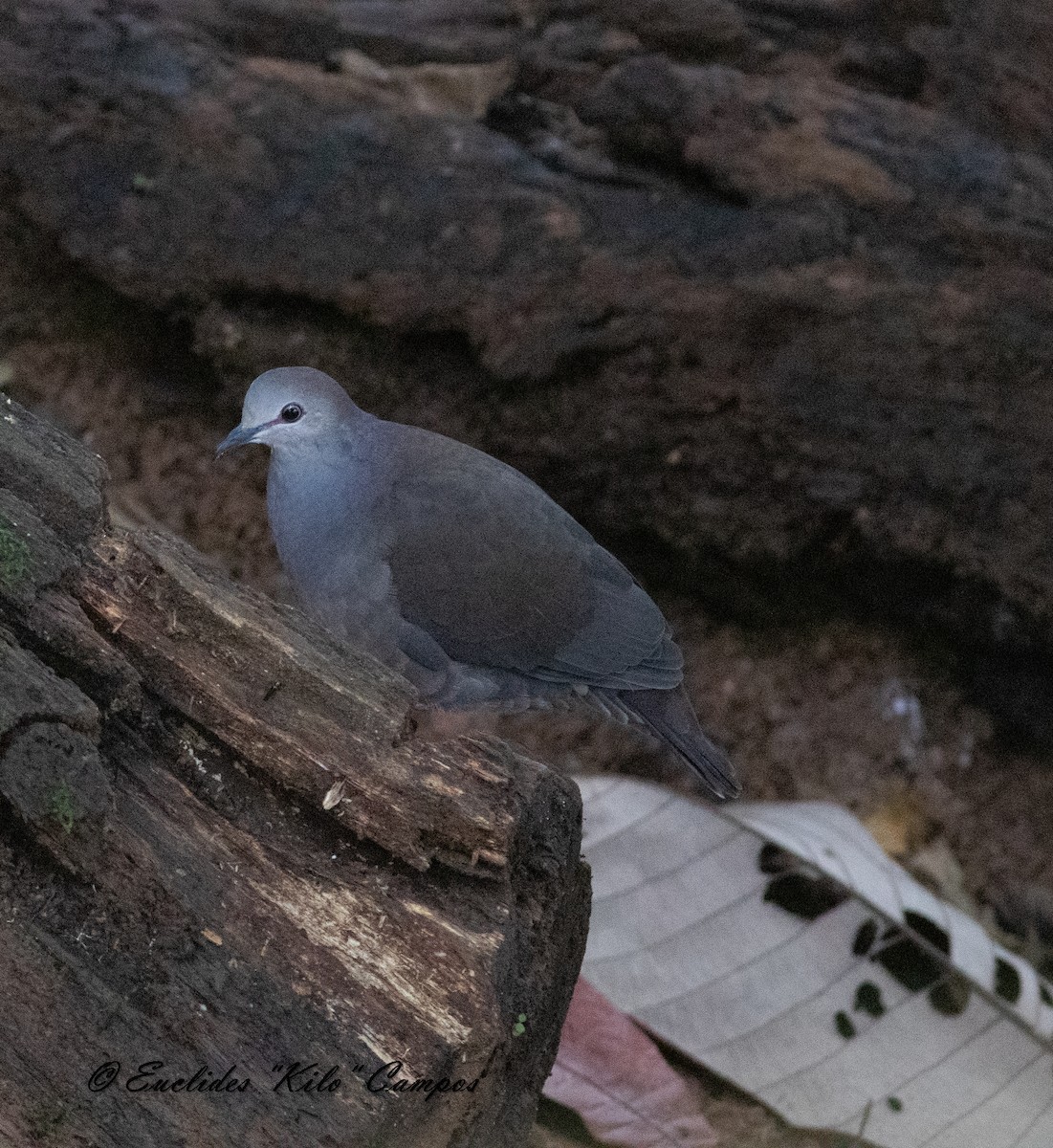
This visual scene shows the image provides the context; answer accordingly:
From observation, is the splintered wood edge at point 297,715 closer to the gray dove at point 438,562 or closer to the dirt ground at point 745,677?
the gray dove at point 438,562

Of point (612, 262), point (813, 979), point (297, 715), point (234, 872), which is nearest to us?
point (234, 872)

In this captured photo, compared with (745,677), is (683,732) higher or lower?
higher

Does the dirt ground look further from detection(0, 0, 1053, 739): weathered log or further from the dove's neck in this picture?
the dove's neck

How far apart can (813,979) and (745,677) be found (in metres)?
1.40

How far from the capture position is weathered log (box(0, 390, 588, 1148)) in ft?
6.25

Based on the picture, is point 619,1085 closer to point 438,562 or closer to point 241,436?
point 438,562

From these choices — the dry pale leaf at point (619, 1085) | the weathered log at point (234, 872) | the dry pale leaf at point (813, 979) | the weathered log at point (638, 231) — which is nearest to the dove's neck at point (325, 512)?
the weathered log at point (638, 231)

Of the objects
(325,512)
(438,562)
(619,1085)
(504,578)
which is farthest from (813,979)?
(325,512)

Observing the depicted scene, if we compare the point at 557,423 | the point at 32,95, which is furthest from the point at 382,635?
the point at 32,95

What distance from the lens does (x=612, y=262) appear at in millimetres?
3984

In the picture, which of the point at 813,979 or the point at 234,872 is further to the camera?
the point at 813,979

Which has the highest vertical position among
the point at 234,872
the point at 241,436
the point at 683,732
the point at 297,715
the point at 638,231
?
the point at 638,231

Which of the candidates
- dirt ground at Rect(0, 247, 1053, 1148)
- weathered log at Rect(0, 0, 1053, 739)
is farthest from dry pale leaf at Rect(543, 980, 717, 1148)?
weathered log at Rect(0, 0, 1053, 739)

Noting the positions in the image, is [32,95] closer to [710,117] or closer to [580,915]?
[710,117]
